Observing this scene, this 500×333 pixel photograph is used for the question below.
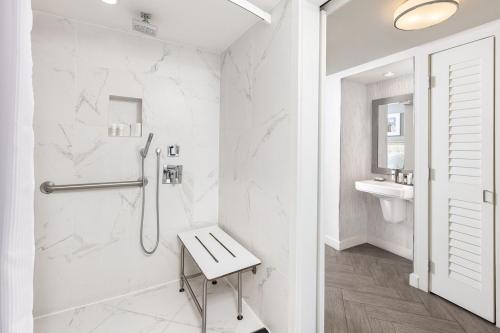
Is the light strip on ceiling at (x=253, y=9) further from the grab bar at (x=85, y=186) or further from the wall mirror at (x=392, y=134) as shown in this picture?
the wall mirror at (x=392, y=134)

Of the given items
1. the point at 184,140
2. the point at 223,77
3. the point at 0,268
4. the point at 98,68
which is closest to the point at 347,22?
the point at 223,77

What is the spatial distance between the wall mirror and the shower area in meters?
2.13

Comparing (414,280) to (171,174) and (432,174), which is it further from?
(171,174)

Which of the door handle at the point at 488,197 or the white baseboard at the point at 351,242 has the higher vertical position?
the door handle at the point at 488,197

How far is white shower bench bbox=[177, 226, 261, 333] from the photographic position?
4.81ft

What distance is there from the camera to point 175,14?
1.63m

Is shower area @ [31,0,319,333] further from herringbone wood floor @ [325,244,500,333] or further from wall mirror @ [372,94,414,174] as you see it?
wall mirror @ [372,94,414,174]

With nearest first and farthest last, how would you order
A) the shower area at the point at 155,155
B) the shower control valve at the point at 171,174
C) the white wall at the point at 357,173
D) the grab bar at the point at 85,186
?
the shower area at the point at 155,155
the grab bar at the point at 85,186
the shower control valve at the point at 171,174
the white wall at the point at 357,173

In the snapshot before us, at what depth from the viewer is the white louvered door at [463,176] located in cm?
177

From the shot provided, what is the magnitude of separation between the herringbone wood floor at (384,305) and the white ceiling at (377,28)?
224cm

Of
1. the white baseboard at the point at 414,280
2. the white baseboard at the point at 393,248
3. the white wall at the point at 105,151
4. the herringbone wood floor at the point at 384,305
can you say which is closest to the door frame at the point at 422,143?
the white baseboard at the point at 414,280

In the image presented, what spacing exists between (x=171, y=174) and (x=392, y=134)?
268 cm

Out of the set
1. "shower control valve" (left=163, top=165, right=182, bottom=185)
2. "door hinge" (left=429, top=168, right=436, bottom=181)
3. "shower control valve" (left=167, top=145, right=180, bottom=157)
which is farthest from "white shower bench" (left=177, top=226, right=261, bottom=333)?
"door hinge" (left=429, top=168, right=436, bottom=181)

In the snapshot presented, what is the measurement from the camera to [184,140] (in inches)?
83.4
